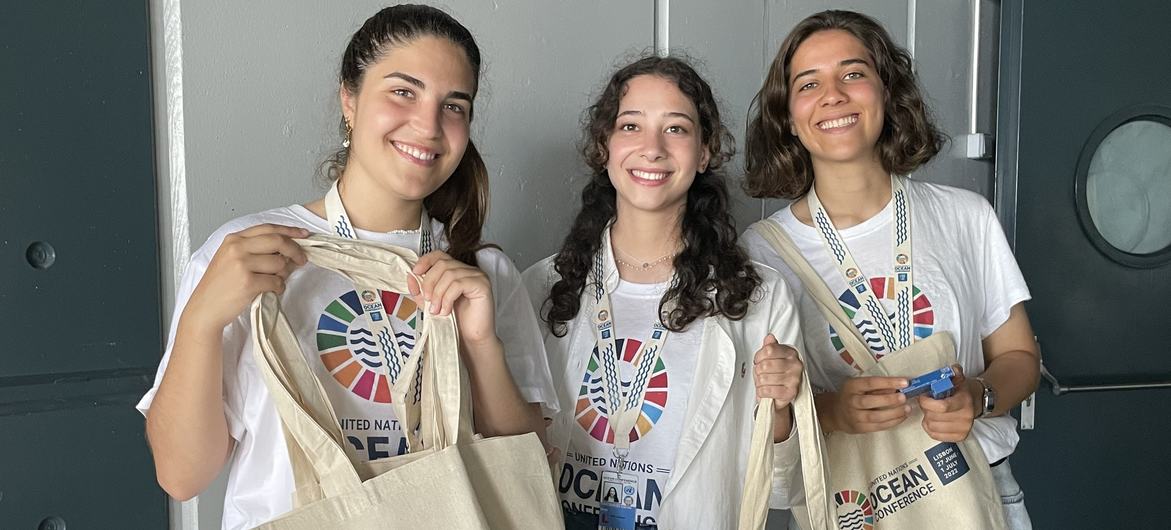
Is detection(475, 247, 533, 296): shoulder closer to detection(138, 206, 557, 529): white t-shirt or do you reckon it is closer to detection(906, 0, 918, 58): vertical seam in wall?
detection(138, 206, 557, 529): white t-shirt

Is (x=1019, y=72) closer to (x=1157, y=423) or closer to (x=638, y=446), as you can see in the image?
(x=1157, y=423)

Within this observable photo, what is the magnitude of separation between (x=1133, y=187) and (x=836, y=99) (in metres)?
1.59

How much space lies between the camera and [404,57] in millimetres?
1687

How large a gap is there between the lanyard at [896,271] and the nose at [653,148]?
486 millimetres

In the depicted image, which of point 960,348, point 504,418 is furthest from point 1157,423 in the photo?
point 504,418

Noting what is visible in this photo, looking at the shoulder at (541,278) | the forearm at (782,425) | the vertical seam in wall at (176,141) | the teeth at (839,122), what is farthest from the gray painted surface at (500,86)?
the forearm at (782,425)

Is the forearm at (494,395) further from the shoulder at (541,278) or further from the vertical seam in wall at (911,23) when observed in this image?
the vertical seam in wall at (911,23)

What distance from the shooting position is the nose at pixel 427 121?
1646mm

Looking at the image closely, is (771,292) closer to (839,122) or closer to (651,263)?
(651,263)

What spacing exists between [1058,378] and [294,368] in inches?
102

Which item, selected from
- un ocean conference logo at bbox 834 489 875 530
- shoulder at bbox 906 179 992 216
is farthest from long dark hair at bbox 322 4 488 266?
shoulder at bbox 906 179 992 216

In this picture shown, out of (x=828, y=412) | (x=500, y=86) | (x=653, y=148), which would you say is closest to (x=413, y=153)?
(x=653, y=148)

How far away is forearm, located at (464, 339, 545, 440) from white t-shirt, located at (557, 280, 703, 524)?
259mm

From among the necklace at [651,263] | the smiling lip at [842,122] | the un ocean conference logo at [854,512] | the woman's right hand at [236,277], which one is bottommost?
the un ocean conference logo at [854,512]
